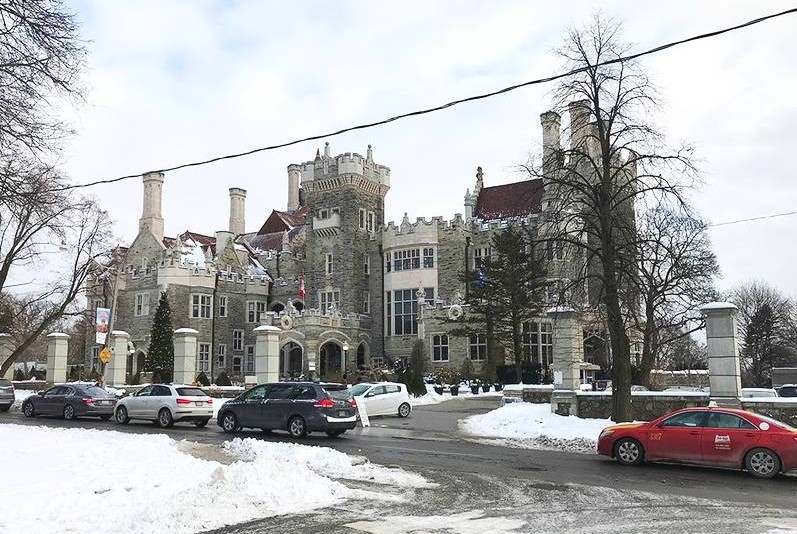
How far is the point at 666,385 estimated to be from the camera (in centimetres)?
3856

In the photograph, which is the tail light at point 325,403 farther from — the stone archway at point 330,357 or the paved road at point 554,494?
the stone archway at point 330,357

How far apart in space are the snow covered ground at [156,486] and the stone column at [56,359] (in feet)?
89.9

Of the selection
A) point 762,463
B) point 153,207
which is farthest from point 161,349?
point 762,463

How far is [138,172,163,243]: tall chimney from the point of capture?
55.8 m

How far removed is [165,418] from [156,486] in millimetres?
13900

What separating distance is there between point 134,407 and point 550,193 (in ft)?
51.2

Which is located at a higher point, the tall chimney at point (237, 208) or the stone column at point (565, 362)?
the tall chimney at point (237, 208)

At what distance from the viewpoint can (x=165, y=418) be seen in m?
22.9

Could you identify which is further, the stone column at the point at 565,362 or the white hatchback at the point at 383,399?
the white hatchback at the point at 383,399

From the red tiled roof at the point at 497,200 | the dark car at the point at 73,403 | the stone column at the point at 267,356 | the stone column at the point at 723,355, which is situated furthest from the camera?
the red tiled roof at the point at 497,200

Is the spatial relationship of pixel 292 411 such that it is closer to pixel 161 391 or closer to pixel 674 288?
pixel 161 391

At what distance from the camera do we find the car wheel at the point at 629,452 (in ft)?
48.1

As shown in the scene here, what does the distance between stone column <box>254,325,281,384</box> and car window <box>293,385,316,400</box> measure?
1176 cm

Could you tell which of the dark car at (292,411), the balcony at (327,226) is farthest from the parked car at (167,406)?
the balcony at (327,226)
